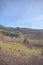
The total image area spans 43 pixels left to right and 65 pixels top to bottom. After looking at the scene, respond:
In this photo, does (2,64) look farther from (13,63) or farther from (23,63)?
(23,63)

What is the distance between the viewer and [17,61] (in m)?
12.1

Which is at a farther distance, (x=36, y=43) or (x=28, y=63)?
(x=36, y=43)

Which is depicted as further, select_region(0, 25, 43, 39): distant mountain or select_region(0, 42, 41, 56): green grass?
select_region(0, 25, 43, 39): distant mountain

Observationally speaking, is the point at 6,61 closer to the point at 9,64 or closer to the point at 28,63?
the point at 9,64

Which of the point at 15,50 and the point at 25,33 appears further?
the point at 25,33

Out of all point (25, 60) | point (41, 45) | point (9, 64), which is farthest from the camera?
point (41, 45)

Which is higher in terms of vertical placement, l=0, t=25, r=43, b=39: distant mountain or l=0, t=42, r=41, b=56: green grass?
l=0, t=25, r=43, b=39: distant mountain

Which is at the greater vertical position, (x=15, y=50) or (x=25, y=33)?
(x=25, y=33)

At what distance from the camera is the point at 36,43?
75.0 feet

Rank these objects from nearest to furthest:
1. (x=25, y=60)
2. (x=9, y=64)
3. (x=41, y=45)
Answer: (x=9, y=64) → (x=25, y=60) → (x=41, y=45)

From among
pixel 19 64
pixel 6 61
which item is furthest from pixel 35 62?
pixel 6 61

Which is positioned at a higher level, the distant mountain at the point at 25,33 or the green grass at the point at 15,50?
the distant mountain at the point at 25,33

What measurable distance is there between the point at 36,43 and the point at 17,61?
11.1m

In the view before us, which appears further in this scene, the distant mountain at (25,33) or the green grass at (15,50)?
the distant mountain at (25,33)
